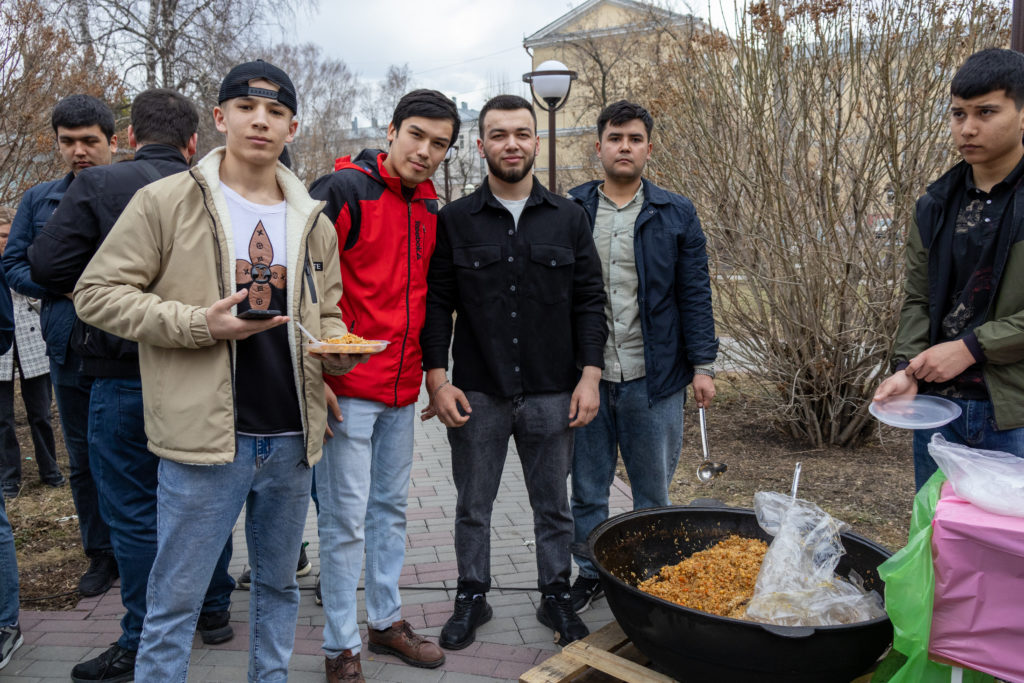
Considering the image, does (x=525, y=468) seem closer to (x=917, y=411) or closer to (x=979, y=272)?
(x=917, y=411)

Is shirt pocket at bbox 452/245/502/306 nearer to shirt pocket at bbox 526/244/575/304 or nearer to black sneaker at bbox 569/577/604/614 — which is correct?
shirt pocket at bbox 526/244/575/304

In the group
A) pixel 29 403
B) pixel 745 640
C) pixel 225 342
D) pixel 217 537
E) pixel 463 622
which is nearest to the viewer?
pixel 745 640

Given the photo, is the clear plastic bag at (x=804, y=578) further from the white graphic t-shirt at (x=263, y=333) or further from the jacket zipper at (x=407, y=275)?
the white graphic t-shirt at (x=263, y=333)

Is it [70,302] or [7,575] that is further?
[70,302]

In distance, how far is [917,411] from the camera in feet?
8.70

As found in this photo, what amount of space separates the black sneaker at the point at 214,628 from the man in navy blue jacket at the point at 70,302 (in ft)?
2.57

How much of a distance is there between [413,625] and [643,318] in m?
1.78

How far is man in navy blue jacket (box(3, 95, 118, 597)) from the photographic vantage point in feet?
12.0

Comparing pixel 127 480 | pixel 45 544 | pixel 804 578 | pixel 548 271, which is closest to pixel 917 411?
pixel 804 578

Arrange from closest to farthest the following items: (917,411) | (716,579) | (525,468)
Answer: (917,411), (716,579), (525,468)

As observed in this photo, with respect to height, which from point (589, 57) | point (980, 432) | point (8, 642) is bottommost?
point (8, 642)

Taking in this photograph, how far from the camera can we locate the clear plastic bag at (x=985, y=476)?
6.90ft

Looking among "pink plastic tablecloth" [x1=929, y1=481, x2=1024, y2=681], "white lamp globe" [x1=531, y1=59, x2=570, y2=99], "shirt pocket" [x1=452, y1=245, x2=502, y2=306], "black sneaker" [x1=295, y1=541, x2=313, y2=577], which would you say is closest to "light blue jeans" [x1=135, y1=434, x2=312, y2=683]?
"shirt pocket" [x1=452, y1=245, x2=502, y2=306]

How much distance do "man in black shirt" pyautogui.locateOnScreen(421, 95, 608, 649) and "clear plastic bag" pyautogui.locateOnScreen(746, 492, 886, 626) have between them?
960mm
